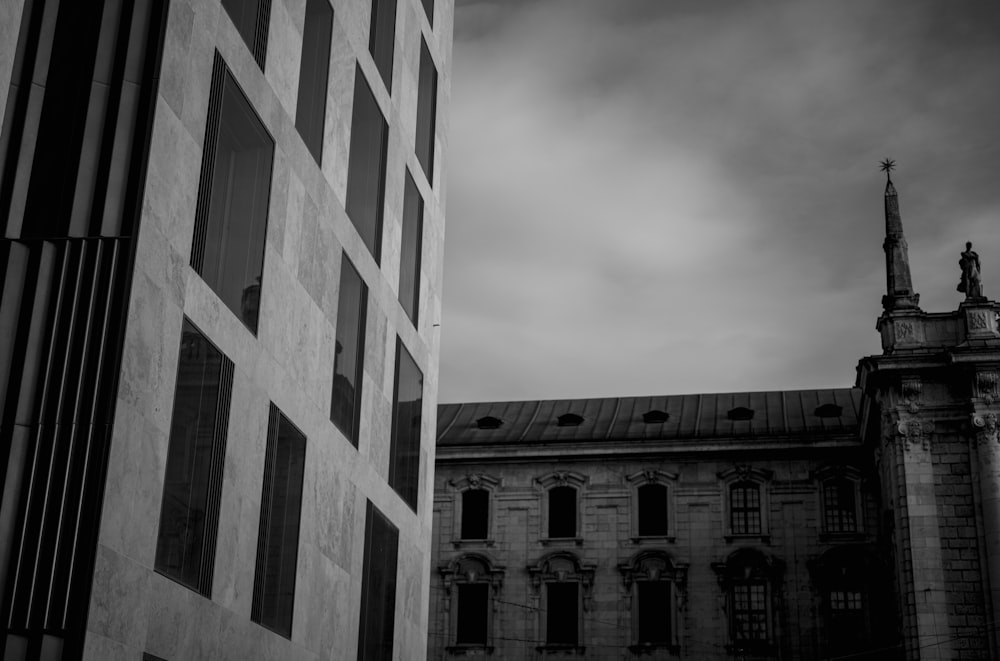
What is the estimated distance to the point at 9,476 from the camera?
15.4 metres

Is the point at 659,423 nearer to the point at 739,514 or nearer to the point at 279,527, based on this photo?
the point at 739,514

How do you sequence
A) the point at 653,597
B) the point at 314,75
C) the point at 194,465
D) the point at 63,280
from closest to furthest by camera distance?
the point at 63,280
the point at 194,465
the point at 314,75
the point at 653,597

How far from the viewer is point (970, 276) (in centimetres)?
4662

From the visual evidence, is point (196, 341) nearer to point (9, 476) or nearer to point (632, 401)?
point (9, 476)

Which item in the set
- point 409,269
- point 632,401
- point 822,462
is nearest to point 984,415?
point 822,462

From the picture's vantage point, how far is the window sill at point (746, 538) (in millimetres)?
50469

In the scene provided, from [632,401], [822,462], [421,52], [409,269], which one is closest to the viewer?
[409,269]

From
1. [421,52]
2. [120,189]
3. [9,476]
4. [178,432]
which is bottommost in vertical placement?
[9,476]

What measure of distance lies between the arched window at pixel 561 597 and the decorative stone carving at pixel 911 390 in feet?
48.1

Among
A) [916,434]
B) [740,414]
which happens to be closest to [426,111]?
[916,434]

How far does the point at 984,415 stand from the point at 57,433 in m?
36.1

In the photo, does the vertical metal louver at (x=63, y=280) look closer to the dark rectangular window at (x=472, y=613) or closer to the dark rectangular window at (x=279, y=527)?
the dark rectangular window at (x=279, y=527)

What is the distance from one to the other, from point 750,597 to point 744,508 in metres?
3.65

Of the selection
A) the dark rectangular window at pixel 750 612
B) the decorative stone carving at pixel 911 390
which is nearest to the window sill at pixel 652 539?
the dark rectangular window at pixel 750 612
